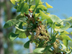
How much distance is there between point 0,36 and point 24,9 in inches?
165

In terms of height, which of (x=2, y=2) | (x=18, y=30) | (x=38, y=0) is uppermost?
(x=2, y=2)

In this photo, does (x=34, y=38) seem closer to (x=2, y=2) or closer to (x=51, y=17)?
(x=51, y=17)

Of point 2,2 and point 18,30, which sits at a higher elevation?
point 2,2

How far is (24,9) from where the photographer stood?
60 cm

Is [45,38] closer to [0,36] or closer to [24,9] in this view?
[24,9]

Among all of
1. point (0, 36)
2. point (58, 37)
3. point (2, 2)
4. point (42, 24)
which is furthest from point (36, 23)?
point (2, 2)

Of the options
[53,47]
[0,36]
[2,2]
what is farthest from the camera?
[2,2]

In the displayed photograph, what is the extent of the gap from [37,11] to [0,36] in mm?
4209

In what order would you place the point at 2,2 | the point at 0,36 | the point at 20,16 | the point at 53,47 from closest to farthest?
the point at 53,47
the point at 20,16
the point at 0,36
the point at 2,2

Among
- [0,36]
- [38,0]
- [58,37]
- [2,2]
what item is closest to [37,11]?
[38,0]

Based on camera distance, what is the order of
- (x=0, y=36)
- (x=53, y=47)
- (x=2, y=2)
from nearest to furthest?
(x=53, y=47) < (x=0, y=36) < (x=2, y=2)

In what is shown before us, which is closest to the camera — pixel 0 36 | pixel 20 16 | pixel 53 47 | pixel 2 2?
pixel 53 47

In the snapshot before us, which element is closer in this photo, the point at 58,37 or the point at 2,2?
the point at 58,37

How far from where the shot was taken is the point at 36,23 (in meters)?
0.59
